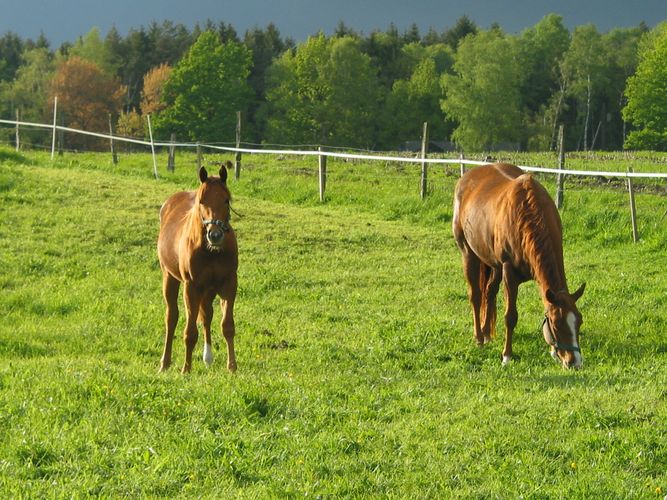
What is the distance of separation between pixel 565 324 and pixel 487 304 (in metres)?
1.81

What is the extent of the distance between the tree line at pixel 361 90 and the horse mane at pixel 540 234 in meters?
54.0

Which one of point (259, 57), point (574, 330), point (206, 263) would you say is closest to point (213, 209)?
point (206, 263)

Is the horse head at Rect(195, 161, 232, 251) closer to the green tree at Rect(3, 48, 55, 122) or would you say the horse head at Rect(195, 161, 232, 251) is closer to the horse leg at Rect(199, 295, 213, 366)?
the horse leg at Rect(199, 295, 213, 366)

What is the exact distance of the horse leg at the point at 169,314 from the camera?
330 inches

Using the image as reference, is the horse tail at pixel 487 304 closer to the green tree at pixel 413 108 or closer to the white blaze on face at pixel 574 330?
the white blaze on face at pixel 574 330

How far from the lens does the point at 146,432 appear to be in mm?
5648

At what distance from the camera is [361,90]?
226ft

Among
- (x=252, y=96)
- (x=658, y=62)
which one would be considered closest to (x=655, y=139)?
(x=658, y=62)

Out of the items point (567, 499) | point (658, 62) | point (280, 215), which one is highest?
point (658, 62)

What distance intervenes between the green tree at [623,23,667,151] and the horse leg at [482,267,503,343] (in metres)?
57.9

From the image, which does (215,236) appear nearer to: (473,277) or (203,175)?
(203,175)

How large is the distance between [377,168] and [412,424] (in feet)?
66.7

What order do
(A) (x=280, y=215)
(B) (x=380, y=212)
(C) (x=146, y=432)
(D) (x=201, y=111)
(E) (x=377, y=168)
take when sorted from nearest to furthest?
(C) (x=146, y=432) → (A) (x=280, y=215) → (B) (x=380, y=212) → (E) (x=377, y=168) → (D) (x=201, y=111)

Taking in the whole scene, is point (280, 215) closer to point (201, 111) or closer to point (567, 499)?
point (567, 499)
